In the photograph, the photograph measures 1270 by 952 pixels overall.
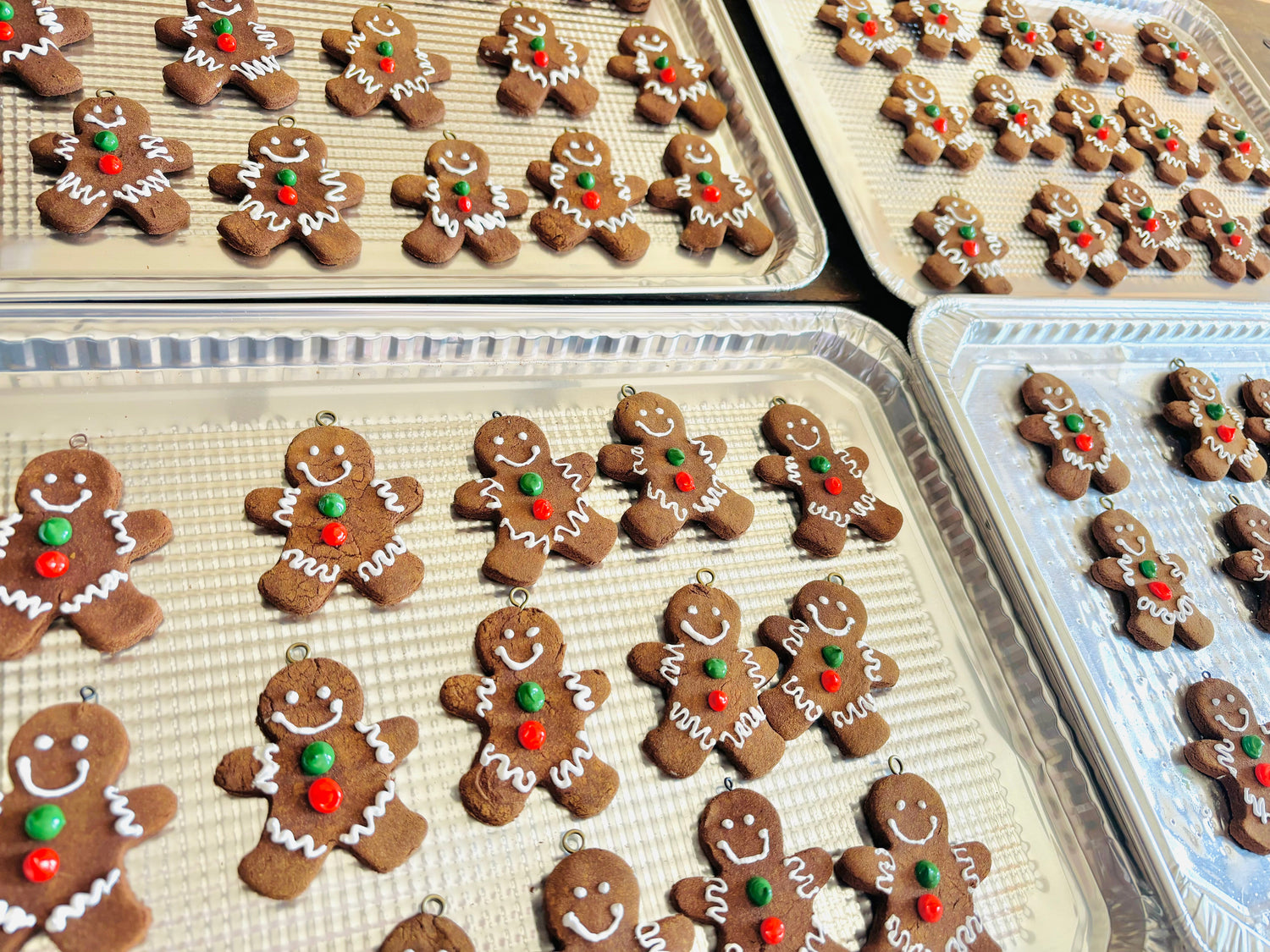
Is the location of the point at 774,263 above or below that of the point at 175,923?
above

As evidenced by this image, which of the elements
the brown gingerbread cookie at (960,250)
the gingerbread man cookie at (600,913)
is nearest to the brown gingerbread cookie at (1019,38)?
the brown gingerbread cookie at (960,250)

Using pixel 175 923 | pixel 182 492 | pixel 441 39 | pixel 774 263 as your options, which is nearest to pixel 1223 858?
pixel 774 263

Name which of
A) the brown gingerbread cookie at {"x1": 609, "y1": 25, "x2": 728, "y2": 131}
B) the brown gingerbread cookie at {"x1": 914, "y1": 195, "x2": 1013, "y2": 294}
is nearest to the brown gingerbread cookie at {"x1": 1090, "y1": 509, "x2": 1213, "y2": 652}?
the brown gingerbread cookie at {"x1": 914, "y1": 195, "x2": 1013, "y2": 294}

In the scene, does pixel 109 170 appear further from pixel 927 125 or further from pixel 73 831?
pixel 927 125

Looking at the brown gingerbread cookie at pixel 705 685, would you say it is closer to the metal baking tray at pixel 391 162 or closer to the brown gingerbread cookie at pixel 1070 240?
the metal baking tray at pixel 391 162

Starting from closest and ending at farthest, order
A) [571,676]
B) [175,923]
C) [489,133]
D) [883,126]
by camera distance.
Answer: [175,923] < [571,676] < [489,133] < [883,126]

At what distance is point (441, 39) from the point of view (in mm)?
1764

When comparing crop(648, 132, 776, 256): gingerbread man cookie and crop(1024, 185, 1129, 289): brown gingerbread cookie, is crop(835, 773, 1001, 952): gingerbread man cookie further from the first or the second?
crop(1024, 185, 1129, 289): brown gingerbread cookie

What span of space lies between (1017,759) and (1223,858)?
0.33m

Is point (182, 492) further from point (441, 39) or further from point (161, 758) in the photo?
point (441, 39)

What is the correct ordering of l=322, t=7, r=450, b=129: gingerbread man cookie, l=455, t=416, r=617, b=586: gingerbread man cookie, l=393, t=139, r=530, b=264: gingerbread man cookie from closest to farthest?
l=455, t=416, r=617, b=586: gingerbread man cookie
l=393, t=139, r=530, b=264: gingerbread man cookie
l=322, t=7, r=450, b=129: gingerbread man cookie

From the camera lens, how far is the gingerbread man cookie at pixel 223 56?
1.51 m

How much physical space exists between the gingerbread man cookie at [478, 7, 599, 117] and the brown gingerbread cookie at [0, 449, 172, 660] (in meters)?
0.98

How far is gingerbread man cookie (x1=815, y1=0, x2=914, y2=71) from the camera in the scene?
2.06m
